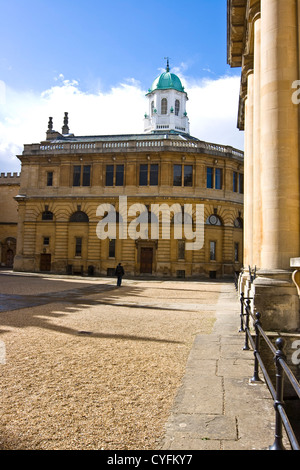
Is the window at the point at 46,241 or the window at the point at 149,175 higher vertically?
the window at the point at 149,175

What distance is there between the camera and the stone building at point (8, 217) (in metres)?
49.6

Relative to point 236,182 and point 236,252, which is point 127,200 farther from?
point 236,252

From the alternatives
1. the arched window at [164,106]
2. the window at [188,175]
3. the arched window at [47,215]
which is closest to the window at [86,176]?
the arched window at [47,215]

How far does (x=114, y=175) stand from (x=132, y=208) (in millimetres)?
4070

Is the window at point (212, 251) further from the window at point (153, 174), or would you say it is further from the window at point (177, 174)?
the window at point (153, 174)

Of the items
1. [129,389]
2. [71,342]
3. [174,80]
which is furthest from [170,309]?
[174,80]

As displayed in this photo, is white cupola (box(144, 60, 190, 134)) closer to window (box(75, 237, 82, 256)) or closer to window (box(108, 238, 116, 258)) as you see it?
window (box(75, 237, 82, 256))

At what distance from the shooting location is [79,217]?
37406 millimetres

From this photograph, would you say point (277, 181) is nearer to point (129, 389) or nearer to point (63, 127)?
point (129, 389)

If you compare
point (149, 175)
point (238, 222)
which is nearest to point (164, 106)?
point (149, 175)

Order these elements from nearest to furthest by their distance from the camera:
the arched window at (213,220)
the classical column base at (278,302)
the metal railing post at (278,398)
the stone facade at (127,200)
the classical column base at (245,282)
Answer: the metal railing post at (278,398) → the classical column base at (278,302) → the classical column base at (245,282) → the stone facade at (127,200) → the arched window at (213,220)

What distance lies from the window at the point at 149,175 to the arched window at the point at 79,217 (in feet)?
20.9

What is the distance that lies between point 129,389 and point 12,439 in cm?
174
